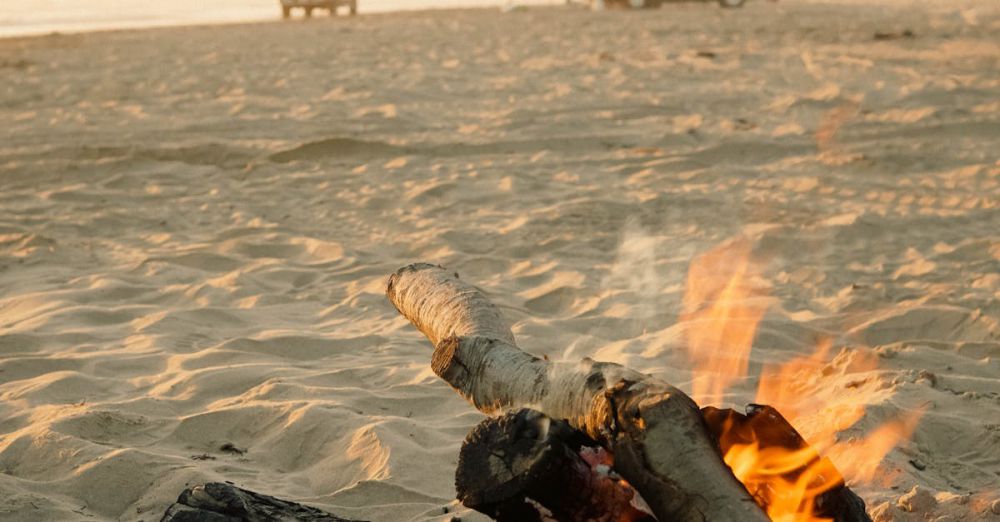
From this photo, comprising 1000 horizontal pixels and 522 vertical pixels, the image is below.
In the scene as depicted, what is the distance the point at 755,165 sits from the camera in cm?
827

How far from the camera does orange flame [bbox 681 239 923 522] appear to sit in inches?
99.2

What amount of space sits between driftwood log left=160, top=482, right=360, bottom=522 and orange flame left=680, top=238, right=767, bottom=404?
5.98 ft

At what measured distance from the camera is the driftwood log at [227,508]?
2730 mm

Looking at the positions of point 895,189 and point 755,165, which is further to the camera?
point 755,165

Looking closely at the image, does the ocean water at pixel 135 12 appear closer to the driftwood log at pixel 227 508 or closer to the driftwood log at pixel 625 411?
the driftwood log at pixel 227 508

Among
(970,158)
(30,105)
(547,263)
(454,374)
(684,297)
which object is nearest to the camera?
(454,374)

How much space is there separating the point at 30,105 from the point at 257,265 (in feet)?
23.9

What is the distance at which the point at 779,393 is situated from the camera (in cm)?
424

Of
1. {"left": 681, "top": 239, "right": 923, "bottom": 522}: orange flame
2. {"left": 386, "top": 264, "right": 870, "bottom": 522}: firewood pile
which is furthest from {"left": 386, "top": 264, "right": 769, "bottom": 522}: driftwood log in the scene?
{"left": 681, "top": 239, "right": 923, "bottom": 522}: orange flame

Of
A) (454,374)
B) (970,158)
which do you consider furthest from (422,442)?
(970,158)

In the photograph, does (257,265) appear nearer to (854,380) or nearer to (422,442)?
(422,442)

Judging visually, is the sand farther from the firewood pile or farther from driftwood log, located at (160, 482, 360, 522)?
the firewood pile

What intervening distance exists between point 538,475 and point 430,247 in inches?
171

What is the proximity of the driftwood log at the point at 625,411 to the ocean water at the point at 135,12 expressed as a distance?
2517cm
